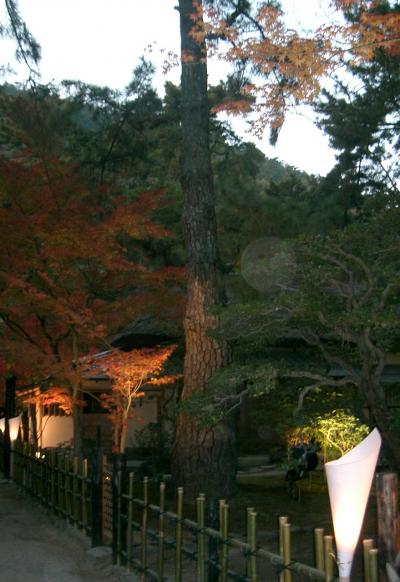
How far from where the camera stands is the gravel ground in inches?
293

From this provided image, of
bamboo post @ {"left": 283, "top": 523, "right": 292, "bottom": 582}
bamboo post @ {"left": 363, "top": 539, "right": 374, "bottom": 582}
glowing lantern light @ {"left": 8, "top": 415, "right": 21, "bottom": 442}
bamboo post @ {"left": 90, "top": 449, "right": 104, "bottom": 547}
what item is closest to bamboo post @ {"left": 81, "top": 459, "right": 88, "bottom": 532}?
bamboo post @ {"left": 90, "top": 449, "right": 104, "bottom": 547}

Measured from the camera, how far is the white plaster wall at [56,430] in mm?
21125

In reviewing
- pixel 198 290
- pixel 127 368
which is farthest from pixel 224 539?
pixel 198 290

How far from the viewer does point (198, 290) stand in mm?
12320

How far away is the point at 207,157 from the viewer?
1272 centimetres

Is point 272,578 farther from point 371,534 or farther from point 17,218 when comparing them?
point 17,218

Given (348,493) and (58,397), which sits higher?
(58,397)

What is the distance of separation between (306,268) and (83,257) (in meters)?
6.43

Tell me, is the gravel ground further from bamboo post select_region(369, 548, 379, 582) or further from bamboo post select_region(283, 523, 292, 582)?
bamboo post select_region(369, 548, 379, 582)

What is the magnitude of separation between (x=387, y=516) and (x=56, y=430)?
58.7 feet

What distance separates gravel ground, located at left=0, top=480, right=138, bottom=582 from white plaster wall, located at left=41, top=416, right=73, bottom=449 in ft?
31.5

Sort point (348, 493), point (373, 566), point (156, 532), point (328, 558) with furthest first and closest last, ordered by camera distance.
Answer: point (156, 532) < point (328, 558) < point (348, 493) < point (373, 566)

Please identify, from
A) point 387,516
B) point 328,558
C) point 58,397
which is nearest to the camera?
Result: point 328,558

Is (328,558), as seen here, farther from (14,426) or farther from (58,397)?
(14,426)
